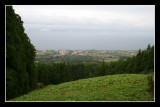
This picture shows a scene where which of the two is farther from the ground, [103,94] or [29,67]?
[29,67]

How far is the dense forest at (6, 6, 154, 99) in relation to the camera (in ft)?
50.5

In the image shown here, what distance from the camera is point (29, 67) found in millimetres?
22000

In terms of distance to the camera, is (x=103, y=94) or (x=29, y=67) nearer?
(x=103, y=94)

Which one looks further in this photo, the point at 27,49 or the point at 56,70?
the point at 56,70

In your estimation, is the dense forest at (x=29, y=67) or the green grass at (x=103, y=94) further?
the dense forest at (x=29, y=67)

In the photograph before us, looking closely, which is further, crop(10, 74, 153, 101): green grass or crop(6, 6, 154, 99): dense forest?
crop(6, 6, 154, 99): dense forest

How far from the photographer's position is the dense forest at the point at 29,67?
606 inches
